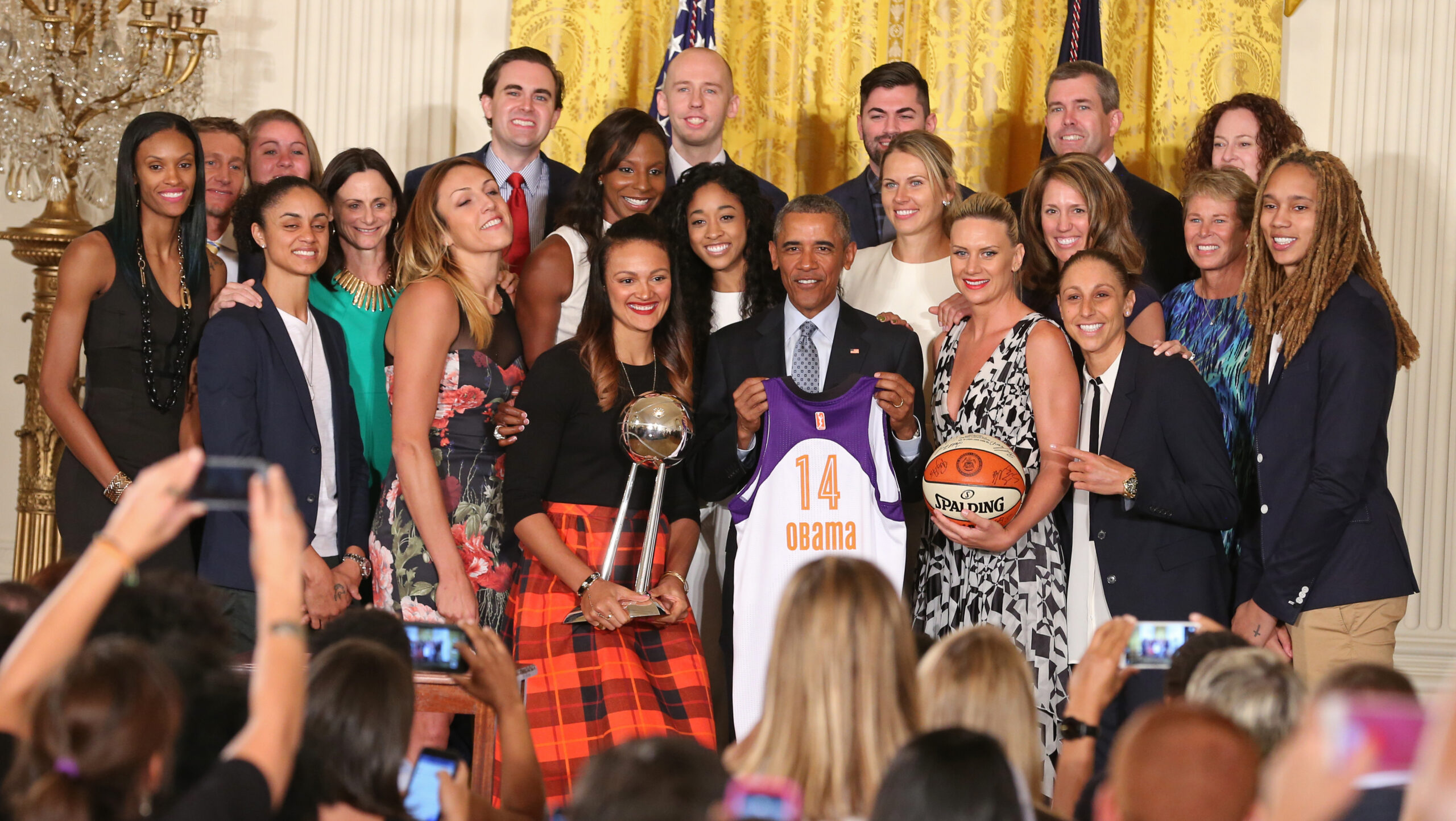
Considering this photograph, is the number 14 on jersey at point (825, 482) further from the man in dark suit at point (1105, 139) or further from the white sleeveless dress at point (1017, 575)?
the man in dark suit at point (1105, 139)

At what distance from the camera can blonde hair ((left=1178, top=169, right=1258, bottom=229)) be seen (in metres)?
4.65

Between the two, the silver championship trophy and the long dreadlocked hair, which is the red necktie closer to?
the silver championship trophy

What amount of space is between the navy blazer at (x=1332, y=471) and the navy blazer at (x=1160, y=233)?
1077mm

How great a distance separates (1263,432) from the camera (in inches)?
167

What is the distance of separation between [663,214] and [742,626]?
143 cm

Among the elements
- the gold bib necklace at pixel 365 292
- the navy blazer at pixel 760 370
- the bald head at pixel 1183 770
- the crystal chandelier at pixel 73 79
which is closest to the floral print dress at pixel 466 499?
the gold bib necklace at pixel 365 292

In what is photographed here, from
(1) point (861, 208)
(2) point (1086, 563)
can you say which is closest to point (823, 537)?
(2) point (1086, 563)

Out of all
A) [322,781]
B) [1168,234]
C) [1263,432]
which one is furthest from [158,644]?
[1168,234]

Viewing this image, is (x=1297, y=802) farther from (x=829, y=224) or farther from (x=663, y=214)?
(x=663, y=214)

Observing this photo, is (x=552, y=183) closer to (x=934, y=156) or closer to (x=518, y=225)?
(x=518, y=225)

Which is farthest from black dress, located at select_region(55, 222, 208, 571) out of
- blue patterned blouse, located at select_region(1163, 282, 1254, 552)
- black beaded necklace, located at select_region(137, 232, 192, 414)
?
blue patterned blouse, located at select_region(1163, 282, 1254, 552)

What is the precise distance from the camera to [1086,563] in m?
4.30

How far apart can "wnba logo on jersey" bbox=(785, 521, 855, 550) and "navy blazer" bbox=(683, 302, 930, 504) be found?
0.83 ft

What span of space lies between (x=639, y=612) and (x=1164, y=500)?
153cm
